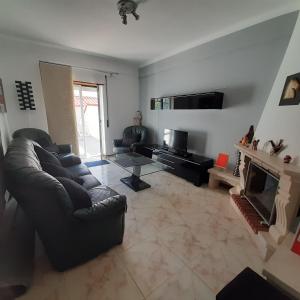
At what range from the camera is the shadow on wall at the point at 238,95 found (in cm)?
275

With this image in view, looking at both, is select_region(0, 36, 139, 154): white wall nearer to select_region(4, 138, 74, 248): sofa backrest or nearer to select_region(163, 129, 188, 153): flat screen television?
select_region(163, 129, 188, 153): flat screen television

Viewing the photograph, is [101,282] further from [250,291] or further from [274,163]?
[274,163]

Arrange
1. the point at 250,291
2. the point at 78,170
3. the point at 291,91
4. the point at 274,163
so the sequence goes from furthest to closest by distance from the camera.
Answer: the point at 78,170
the point at 291,91
the point at 274,163
the point at 250,291

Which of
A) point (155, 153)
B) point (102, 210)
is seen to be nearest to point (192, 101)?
point (155, 153)

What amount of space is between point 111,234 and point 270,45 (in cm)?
326

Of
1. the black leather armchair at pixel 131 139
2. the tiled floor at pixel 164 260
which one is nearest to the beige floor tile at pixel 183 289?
the tiled floor at pixel 164 260

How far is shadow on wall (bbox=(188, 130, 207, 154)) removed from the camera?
3568mm

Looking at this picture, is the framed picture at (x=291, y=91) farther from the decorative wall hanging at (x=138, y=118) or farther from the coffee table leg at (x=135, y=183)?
the decorative wall hanging at (x=138, y=118)

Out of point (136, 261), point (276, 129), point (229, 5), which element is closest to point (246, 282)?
point (136, 261)

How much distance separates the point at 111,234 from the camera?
169 cm

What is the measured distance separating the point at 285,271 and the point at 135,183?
235 centimetres

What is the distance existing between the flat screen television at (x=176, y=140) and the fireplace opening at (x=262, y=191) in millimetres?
1460

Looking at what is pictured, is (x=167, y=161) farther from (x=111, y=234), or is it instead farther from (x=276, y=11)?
(x=276, y=11)

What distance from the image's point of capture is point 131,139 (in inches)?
191
